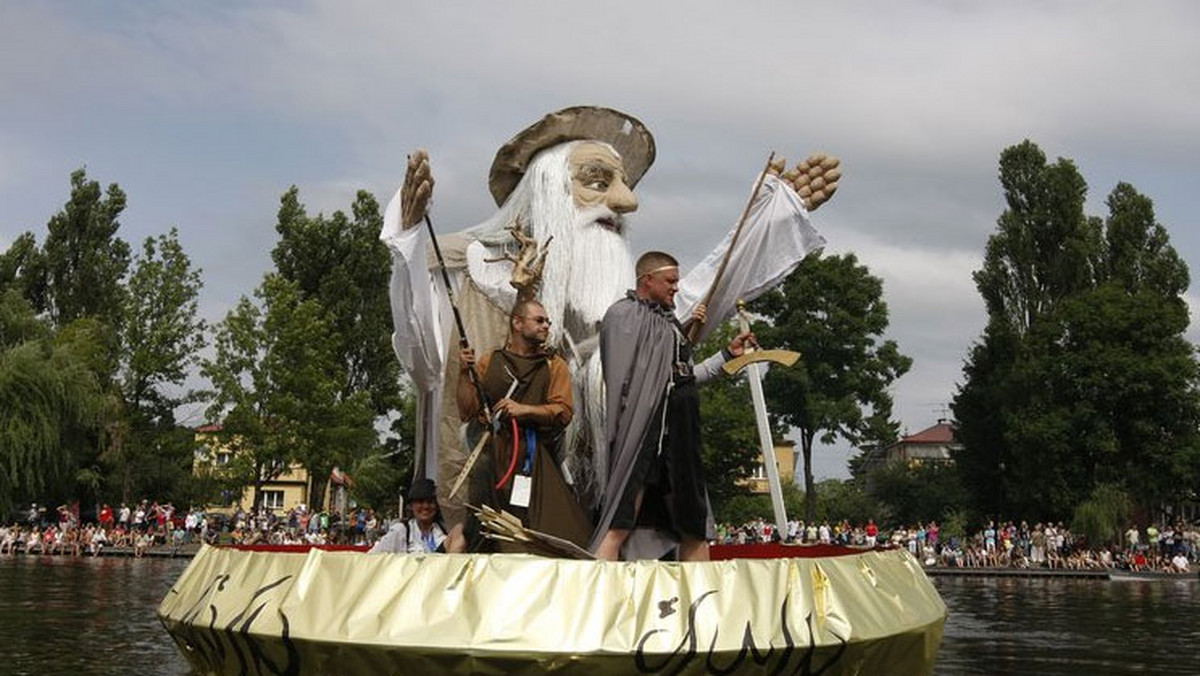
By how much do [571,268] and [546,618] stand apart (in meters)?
2.69

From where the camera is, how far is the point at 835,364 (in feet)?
136

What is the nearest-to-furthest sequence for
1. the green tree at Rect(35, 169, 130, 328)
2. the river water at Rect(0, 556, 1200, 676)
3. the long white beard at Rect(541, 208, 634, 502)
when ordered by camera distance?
1. the long white beard at Rect(541, 208, 634, 502)
2. the river water at Rect(0, 556, 1200, 676)
3. the green tree at Rect(35, 169, 130, 328)

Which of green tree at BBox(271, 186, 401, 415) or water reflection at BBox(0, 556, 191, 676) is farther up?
green tree at BBox(271, 186, 401, 415)

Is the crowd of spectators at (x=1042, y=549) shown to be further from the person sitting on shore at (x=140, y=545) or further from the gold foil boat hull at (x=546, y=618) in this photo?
the gold foil boat hull at (x=546, y=618)

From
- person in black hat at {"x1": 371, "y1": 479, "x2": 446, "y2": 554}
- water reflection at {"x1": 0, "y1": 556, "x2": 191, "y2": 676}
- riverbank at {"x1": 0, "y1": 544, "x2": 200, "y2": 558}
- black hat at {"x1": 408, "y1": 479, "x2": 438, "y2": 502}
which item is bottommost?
water reflection at {"x1": 0, "y1": 556, "x2": 191, "y2": 676}

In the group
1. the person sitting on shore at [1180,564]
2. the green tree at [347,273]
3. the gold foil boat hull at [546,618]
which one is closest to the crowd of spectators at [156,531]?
the green tree at [347,273]

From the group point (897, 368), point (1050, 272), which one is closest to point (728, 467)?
point (897, 368)

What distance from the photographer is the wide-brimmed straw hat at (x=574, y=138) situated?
7137mm

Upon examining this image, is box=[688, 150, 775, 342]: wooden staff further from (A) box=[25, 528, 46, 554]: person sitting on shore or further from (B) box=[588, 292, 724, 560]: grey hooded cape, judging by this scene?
(A) box=[25, 528, 46, 554]: person sitting on shore

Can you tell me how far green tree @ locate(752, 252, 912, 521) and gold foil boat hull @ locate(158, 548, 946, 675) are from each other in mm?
17033

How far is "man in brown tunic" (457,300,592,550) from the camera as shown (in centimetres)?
586

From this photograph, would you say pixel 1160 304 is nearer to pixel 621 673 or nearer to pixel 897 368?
pixel 897 368

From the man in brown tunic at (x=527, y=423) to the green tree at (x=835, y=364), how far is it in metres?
15.7

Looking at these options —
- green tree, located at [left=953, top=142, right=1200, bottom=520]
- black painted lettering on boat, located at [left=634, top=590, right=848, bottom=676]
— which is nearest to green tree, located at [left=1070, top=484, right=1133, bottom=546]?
green tree, located at [left=953, top=142, right=1200, bottom=520]
